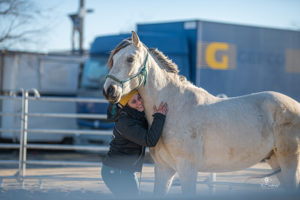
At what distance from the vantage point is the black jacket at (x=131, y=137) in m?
2.99

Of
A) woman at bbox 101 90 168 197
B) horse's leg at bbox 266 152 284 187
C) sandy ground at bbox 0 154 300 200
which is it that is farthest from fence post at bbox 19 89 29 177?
horse's leg at bbox 266 152 284 187

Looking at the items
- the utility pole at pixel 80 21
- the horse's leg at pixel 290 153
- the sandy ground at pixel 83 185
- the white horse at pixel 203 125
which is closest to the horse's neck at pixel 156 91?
the white horse at pixel 203 125

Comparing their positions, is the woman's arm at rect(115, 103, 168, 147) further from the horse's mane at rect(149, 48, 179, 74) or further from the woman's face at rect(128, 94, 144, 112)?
the horse's mane at rect(149, 48, 179, 74)

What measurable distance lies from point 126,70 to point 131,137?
61 cm

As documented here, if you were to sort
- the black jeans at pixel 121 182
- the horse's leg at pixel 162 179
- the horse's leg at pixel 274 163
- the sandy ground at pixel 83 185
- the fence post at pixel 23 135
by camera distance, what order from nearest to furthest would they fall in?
the black jeans at pixel 121 182 < the horse's leg at pixel 162 179 < the horse's leg at pixel 274 163 < the sandy ground at pixel 83 185 < the fence post at pixel 23 135

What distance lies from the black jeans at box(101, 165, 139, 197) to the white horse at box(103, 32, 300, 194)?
26 centimetres

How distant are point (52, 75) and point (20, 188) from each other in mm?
5187

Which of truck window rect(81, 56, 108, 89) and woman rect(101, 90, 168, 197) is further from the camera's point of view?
truck window rect(81, 56, 108, 89)

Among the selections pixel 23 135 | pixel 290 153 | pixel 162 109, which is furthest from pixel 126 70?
pixel 23 135

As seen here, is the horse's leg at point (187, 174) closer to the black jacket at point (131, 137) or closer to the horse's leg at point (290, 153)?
the black jacket at point (131, 137)

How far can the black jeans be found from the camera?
313 centimetres

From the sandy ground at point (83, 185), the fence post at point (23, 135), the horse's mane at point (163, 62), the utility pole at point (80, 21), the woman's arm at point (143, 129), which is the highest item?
the utility pole at point (80, 21)

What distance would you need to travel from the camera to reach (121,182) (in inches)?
124

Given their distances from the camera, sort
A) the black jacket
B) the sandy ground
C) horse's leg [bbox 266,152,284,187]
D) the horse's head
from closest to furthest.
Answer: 1. the horse's head
2. the black jacket
3. horse's leg [bbox 266,152,284,187]
4. the sandy ground
